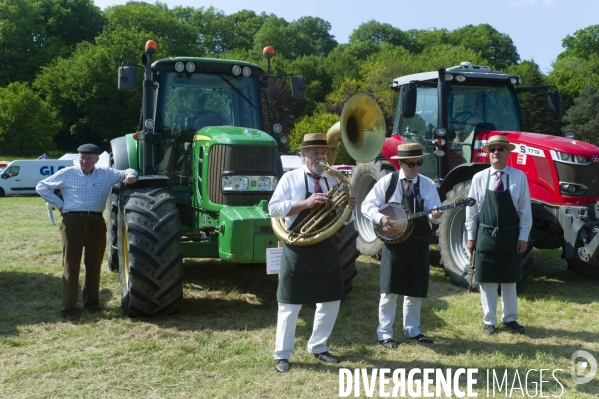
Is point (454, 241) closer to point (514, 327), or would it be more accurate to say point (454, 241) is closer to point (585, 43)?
point (514, 327)

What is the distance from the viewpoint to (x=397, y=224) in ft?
16.2

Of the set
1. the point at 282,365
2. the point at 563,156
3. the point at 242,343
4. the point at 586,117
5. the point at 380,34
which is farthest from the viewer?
the point at 380,34

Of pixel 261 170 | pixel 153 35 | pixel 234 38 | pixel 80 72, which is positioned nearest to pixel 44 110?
pixel 80 72

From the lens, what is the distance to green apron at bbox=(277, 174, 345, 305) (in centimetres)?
458

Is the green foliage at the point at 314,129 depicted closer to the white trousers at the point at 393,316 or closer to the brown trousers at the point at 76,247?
the brown trousers at the point at 76,247

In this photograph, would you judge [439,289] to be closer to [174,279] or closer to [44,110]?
[174,279]

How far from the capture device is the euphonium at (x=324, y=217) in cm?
450

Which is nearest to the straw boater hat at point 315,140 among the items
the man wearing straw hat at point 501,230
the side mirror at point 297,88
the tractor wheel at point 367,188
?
the man wearing straw hat at point 501,230

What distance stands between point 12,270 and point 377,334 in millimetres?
4874

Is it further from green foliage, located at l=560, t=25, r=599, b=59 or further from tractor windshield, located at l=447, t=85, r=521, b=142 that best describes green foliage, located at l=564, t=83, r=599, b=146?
tractor windshield, located at l=447, t=85, r=521, b=142

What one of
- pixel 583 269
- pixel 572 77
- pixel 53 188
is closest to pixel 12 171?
pixel 53 188

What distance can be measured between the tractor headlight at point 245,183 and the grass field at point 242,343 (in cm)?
116

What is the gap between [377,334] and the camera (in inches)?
208

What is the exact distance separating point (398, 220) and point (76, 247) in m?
2.96
